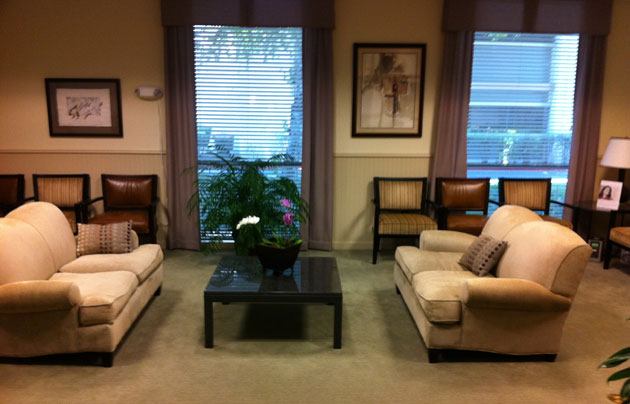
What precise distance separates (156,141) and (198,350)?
2.69 metres

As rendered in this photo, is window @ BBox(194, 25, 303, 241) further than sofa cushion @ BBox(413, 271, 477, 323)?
Yes

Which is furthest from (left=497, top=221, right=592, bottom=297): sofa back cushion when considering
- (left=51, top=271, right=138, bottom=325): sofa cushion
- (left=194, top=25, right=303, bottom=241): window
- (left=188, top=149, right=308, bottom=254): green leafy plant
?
(left=194, top=25, right=303, bottom=241): window

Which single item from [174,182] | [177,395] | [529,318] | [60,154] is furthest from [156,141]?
[529,318]

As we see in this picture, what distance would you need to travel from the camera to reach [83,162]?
495 cm

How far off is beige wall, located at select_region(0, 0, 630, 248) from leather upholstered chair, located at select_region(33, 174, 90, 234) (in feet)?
0.61

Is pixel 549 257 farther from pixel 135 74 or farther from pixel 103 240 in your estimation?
pixel 135 74

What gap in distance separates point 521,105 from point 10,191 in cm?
525

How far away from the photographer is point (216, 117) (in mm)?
4930

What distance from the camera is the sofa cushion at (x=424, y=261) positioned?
329 cm

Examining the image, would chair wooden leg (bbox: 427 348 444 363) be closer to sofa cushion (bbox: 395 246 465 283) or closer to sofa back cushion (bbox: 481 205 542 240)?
sofa cushion (bbox: 395 246 465 283)

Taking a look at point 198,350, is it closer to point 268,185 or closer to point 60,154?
point 268,185

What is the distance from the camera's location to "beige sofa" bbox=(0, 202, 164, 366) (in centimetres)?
255

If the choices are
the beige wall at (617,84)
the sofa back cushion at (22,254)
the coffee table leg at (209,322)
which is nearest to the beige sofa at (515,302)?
the coffee table leg at (209,322)

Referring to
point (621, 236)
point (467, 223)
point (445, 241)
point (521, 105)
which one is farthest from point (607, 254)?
point (445, 241)
